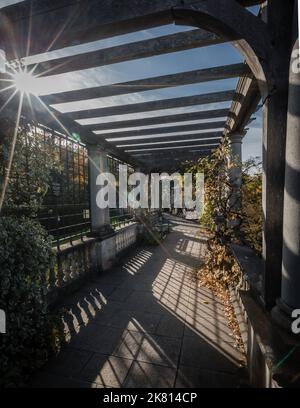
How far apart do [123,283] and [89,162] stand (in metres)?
3.37

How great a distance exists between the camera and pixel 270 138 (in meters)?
1.94

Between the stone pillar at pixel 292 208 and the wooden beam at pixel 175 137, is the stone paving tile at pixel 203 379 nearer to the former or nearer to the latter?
the stone pillar at pixel 292 208

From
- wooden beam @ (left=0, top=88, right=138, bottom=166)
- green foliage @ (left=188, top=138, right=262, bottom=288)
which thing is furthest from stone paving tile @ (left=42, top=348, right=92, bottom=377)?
wooden beam @ (left=0, top=88, right=138, bottom=166)

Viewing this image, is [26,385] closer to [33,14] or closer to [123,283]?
[123,283]

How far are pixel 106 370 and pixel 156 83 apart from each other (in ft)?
13.0

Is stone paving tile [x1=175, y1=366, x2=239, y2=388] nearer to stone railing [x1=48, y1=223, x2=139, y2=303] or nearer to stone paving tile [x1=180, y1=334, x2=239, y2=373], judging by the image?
stone paving tile [x1=180, y1=334, x2=239, y2=373]

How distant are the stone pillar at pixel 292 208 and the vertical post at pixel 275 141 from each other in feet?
0.66

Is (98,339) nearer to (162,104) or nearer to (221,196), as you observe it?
(221,196)

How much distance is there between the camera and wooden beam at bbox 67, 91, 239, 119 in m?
4.01

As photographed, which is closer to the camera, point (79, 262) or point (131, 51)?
point (131, 51)

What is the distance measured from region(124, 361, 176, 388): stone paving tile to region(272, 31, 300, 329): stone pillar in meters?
1.49

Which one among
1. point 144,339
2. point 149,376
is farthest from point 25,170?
point 149,376

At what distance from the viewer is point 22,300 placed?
2.56 metres

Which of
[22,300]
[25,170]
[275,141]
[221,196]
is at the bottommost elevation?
[22,300]
